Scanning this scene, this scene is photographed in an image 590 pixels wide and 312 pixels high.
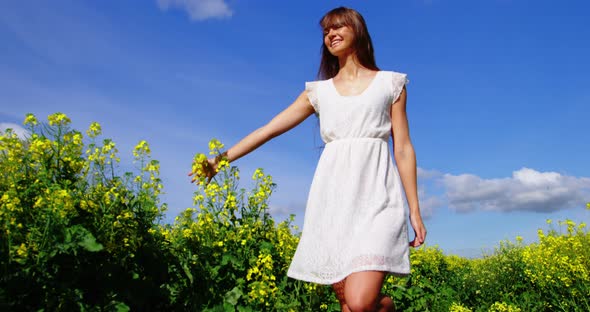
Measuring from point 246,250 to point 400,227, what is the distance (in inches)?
56.9

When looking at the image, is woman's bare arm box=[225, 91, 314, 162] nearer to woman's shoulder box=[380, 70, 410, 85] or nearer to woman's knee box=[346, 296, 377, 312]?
woman's shoulder box=[380, 70, 410, 85]

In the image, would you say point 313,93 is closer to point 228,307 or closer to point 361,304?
point 361,304

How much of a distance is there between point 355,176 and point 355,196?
12 centimetres

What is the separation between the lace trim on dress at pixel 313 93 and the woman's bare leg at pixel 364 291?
45.8 inches

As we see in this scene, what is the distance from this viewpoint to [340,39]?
3363mm

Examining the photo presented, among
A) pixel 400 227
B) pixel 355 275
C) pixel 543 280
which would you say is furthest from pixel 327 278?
pixel 543 280

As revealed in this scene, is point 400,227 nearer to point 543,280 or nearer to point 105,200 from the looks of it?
point 105,200

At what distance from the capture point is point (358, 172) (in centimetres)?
298

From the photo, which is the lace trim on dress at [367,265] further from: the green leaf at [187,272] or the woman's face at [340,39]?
the woman's face at [340,39]

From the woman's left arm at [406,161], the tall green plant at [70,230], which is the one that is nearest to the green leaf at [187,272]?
the tall green plant at [70,230]

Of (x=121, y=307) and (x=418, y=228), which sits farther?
(x=418, y=228)

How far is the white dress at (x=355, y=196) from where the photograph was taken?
276 centimetres

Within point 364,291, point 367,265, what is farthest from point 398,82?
point 364,291

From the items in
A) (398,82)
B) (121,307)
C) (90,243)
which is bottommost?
(121,307)
